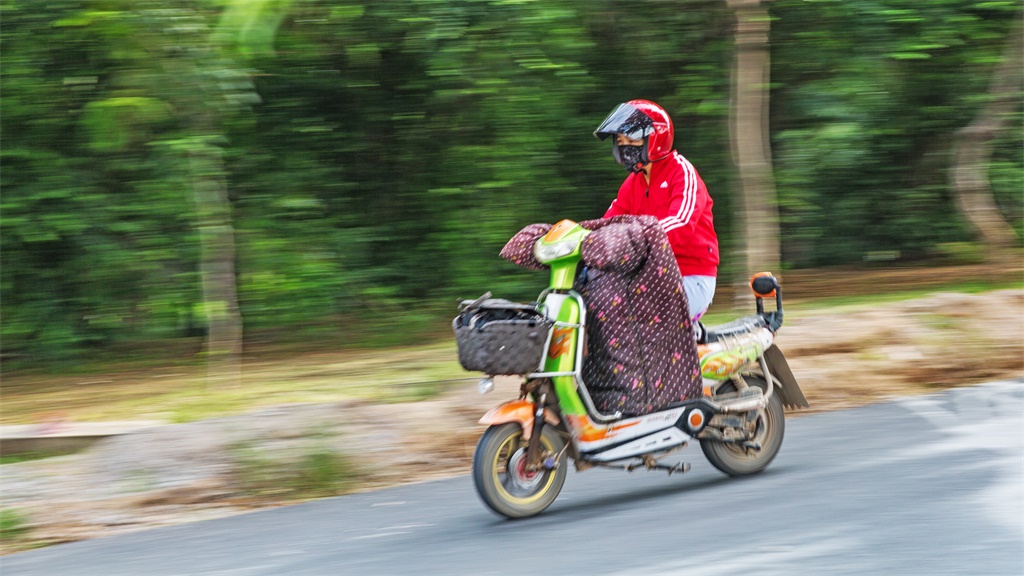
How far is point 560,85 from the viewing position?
461 inches

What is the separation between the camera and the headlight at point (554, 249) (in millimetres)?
6500

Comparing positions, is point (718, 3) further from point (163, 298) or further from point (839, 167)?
point (163, 298)

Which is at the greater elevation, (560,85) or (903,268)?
(560,85)

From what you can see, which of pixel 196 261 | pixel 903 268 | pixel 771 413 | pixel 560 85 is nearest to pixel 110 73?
pixel 196 261

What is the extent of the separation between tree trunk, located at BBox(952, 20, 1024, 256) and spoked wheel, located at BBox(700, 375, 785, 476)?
7.43 metres

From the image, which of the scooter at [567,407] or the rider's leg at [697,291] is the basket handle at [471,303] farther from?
the rider's leg at [697,291]

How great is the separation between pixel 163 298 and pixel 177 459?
3.84m

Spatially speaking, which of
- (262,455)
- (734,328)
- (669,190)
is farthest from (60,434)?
(734,328)

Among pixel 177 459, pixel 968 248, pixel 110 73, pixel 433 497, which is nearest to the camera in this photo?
pixel 433 497

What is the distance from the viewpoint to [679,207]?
267 inches

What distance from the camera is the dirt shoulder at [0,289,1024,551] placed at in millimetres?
7277

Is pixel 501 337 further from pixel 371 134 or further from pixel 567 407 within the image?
pixel 371 134

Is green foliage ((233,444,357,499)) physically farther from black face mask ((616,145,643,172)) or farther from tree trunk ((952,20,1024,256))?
tree trunk ((952,20,1024,256))

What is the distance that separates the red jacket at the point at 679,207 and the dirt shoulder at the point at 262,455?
1.55 meters
